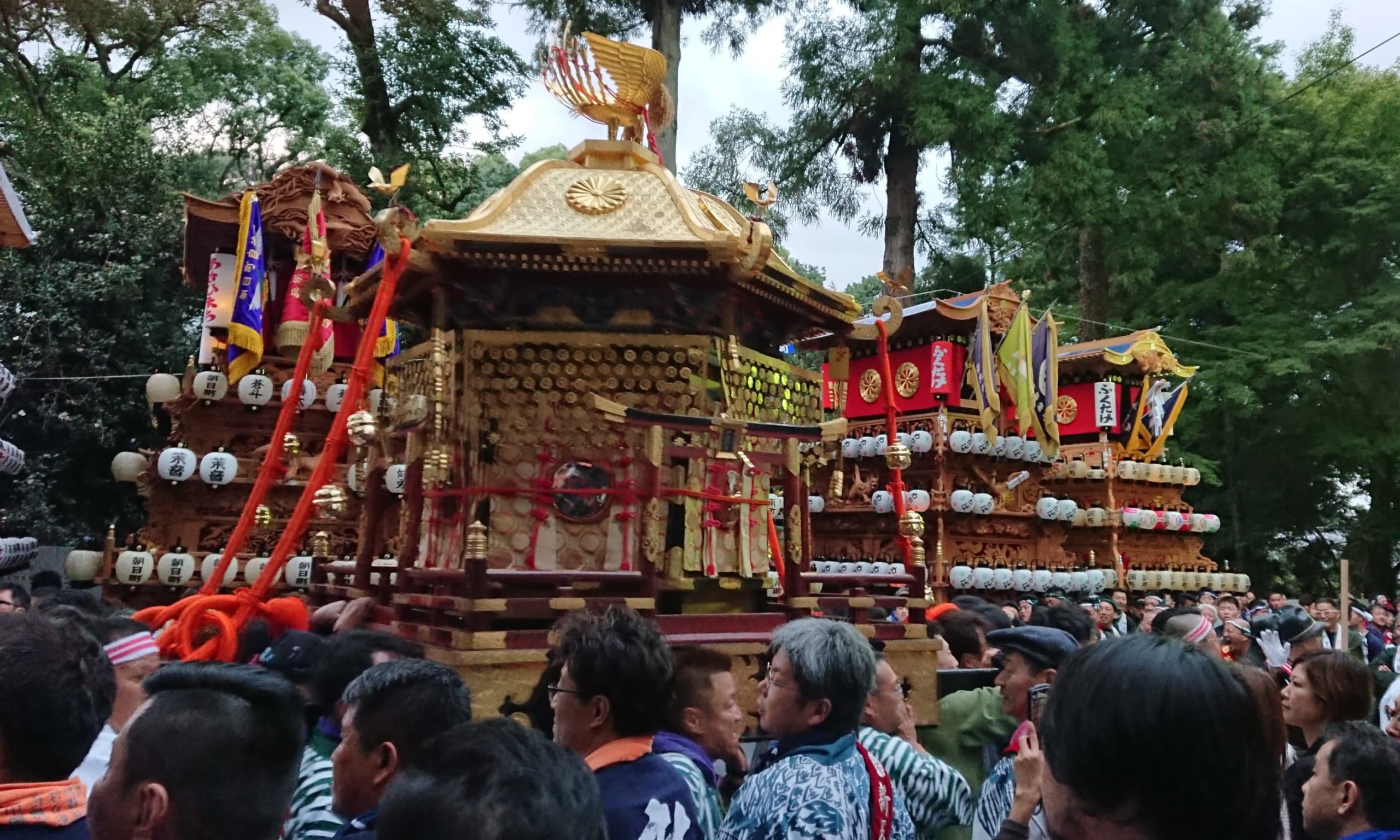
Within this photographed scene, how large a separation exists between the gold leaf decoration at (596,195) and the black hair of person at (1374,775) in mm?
5971

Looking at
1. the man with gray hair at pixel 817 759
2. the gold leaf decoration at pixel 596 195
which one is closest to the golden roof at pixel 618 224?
the gold leaf decoration at pixel 596 195

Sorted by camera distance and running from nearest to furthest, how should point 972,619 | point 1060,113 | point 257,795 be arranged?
1. point 257,795
2. point 972,619
3. point 1060,113

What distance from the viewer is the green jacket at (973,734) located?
5.31m

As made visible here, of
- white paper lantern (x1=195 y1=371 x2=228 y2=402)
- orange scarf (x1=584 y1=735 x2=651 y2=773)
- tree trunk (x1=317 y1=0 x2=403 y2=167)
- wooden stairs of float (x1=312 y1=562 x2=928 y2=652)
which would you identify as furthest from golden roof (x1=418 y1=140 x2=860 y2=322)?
tree trunk (x1=317 y1=0 x2=403 y2=167)

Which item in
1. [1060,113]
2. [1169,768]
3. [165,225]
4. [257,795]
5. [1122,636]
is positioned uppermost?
[1060,113]

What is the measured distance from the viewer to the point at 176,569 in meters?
13.8

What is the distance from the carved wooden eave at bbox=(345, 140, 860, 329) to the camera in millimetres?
7570

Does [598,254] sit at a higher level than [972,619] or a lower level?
higher

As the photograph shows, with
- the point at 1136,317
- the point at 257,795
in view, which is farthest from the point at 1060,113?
the point at 257,795

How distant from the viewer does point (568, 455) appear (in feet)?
27.4

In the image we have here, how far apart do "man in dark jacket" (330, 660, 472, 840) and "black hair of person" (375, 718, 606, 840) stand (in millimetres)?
727

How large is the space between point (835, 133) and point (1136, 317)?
9367 mm

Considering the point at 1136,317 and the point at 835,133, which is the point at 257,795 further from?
→ the point at 1136,317

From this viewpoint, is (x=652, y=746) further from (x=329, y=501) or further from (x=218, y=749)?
(x=329, y=501)
